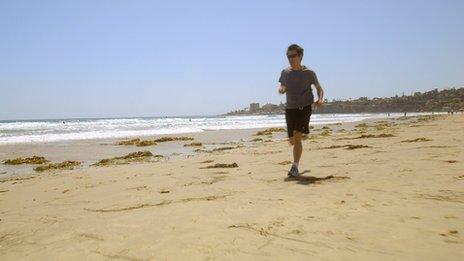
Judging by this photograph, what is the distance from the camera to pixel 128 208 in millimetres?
3549

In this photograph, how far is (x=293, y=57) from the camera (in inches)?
213

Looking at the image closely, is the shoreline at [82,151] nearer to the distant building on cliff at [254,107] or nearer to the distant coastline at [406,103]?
the distant coastline at [406,103]

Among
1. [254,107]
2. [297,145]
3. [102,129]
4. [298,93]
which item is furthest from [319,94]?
[254,107]

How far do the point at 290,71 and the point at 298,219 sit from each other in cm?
305

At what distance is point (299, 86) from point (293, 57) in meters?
0.42

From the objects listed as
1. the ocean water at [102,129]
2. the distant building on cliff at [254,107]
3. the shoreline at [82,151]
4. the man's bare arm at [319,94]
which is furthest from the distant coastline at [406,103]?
the man's bare arm at [319,94]

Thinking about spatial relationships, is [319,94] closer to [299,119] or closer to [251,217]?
[299,119]

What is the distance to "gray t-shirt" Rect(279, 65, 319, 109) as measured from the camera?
5.39 metres

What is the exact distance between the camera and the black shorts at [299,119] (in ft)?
17.5

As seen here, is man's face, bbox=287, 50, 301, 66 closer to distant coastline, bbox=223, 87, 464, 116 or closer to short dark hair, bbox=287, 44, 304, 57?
short dark hair, bbox=287, 44, 304, 57

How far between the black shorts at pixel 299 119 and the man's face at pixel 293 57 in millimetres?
652

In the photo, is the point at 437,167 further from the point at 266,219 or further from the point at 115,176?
the point at 115,176

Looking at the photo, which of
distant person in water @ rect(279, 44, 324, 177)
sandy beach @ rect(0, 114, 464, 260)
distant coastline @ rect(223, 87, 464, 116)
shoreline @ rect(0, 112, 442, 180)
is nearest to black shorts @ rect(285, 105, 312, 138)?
distant person in water @ rect(279, 44, 324, 177)

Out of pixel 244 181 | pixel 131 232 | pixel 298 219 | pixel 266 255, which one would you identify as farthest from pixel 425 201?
pixel 131 232
